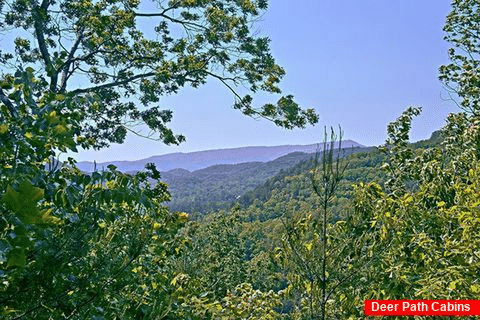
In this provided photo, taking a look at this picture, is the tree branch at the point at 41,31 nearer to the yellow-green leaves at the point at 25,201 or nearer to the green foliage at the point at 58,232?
the green foliage at the point at 58,232

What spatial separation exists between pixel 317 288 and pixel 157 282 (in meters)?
1.60

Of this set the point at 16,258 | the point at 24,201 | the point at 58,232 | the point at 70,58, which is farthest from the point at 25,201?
the point at 70,58

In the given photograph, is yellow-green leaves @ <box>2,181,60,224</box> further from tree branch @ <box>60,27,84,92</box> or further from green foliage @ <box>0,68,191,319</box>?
tree branch @ <box>60,27,84,92</box>

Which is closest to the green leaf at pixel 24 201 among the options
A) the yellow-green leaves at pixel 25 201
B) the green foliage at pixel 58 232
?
the yellow-green leaves at pixel 25 201

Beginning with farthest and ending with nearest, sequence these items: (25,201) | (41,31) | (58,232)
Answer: (41,31) < (58,232) < (25,201)

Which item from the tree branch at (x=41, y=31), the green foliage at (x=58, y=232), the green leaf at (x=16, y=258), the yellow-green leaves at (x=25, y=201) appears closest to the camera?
the yellow-green leaves at (x=25, y=201)

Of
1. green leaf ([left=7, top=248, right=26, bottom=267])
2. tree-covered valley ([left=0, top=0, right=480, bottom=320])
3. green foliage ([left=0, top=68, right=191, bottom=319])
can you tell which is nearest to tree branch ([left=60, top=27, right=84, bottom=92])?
tree-covered valley ([left=0, top=0, right=480, bottom=320])

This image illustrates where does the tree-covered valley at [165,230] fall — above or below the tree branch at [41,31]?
below

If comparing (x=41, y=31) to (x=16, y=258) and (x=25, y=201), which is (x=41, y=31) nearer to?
(x=16, y=258)

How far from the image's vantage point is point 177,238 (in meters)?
5.53

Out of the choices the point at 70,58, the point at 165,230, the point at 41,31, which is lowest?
the point at 165,230

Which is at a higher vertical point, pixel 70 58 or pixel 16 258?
pixel 70 58

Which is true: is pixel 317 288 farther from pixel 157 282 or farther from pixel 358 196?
pixel 157 282

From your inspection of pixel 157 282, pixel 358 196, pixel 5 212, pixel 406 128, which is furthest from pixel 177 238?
pixel 406 128
